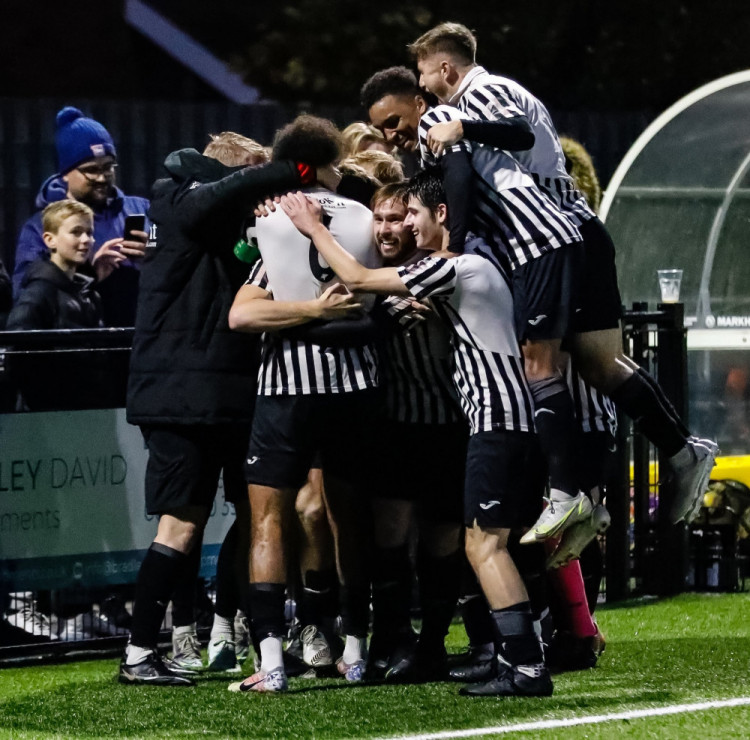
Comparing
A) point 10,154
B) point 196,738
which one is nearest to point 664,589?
point 196,738

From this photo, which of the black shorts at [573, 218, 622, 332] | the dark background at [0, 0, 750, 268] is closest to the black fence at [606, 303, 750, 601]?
the black shorts at [573, 218, 622, 332]

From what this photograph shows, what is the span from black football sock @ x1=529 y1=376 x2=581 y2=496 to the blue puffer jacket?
10.8 ft

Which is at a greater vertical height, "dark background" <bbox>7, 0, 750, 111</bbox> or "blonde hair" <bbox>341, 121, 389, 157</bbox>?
"dark background" <bbox>7, 0, 750, 111</bbox>

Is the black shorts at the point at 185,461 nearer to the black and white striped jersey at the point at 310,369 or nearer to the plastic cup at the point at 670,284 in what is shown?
the black and white striped jersey at the point at 310,369

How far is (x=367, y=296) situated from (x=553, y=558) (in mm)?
1294

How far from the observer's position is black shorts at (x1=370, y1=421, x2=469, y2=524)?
8141 millimetres

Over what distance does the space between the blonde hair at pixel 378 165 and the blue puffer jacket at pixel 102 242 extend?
2073 millimetres

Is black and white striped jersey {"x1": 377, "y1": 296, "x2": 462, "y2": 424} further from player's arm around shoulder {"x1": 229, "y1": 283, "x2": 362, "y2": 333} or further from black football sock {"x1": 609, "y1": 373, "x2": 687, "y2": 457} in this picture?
black football sock {"x1": 609, "y1": 373, "x2": 687, "y2": 457}

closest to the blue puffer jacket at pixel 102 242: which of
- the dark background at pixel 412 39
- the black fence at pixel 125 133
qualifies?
the black fence at pixel 125 133

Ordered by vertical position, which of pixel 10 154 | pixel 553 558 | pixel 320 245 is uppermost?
pixel 10 154

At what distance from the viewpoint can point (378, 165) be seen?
871cm

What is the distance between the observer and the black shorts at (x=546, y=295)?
7.86 metres

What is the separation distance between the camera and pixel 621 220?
1323 cm

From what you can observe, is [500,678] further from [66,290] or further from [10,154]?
[10,154]
